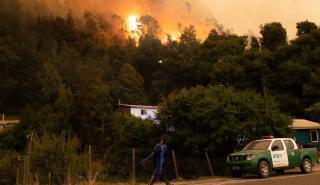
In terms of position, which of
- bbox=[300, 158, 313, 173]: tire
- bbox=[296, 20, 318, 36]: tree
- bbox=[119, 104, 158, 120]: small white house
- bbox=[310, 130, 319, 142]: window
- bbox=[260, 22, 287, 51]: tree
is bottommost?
bbox=[300, 158, 313, 173]: tire

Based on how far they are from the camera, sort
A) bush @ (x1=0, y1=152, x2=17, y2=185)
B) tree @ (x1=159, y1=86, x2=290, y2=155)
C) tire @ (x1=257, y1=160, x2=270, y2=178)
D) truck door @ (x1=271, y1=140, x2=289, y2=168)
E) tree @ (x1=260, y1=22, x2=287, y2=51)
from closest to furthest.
A: bush @ (x1=0, y1=152, x2=17, y2=185) < tire @ (x1=257, y1=160, x2=270, y2=178) < truck door @ (x1=271, y1=140, x2=289, y2=168) < tree @ (x1=159, y1=86, x2=290, y2=155) < tree @ (x1=260, y1=22, x2=287, y2=51)

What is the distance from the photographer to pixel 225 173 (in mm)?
25938

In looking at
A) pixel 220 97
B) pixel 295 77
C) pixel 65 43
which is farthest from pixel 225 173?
pixel 65 43

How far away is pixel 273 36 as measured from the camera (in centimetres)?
7625

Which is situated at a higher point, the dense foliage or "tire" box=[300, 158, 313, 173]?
the dense foliage

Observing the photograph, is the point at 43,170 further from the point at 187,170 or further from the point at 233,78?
the point at 233,78

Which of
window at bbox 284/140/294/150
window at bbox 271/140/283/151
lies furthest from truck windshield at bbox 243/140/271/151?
window at bbox 284/140/294/150

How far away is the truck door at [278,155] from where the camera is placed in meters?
23.8

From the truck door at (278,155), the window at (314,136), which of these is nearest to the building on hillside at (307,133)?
the window at (314,136)

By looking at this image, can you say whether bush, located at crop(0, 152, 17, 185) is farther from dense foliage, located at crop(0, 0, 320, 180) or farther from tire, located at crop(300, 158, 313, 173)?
tire, located at crop(300, 158, 313, 173)

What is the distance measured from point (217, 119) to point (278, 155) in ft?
13.2

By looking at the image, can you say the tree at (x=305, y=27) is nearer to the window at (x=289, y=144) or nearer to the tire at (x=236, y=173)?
the window at (x=289, y=144)

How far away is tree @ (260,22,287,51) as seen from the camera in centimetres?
7581

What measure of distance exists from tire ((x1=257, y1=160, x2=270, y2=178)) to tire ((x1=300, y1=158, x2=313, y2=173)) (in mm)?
2542
